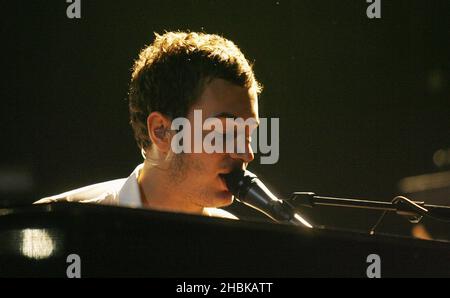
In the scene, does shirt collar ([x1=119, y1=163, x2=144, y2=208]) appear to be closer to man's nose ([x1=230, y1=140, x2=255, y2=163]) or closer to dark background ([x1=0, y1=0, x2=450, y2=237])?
man's nose ([x1=230, y1=140, x2=255, y2=163])

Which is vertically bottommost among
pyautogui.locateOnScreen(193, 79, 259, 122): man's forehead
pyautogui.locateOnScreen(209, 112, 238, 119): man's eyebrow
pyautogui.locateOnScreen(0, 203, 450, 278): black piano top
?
pyautogui.locateOnScreen(0, 203, 450, 278): black piano top

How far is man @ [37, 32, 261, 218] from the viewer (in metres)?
1.96

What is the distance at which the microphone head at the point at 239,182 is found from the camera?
5.05 feet

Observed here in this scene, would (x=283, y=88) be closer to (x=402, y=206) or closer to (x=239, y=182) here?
(x=239, y=182)

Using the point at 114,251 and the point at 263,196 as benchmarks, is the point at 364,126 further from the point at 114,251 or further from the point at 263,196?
the point at 114,251

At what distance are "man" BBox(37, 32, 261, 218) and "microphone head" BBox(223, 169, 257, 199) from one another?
168 millimetres

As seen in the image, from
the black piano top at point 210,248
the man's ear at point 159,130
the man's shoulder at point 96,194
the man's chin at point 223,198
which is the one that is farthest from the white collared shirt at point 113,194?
the black piano top at point 210,248

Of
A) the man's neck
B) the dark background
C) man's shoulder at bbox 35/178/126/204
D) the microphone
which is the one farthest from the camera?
the dark background

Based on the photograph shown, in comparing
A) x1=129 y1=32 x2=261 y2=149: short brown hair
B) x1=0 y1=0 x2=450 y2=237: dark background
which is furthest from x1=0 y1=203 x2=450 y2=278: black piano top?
x1=0 y1=0 x2=450 y2=237: dark background

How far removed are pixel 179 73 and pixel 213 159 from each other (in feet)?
1.44

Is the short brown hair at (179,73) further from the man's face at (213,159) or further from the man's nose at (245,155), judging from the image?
the man's nose at (245,155)
